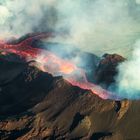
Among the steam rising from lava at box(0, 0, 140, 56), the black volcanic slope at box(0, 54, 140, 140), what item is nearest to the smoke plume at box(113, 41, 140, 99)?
the black volcanic slope at box(0, 54, 140, 140)

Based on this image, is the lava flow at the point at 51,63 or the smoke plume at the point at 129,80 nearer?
the smoke plume at the point at 129,80

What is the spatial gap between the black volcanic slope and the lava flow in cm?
338

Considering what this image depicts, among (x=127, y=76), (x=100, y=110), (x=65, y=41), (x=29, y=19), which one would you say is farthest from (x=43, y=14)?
(x=100, y=110)

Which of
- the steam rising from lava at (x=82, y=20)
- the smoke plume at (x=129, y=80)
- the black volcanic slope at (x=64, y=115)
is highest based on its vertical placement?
the steam rising from lava at (x=82, y=20)

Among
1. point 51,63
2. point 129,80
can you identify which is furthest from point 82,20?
point 129,80

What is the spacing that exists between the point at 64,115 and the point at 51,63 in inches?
620

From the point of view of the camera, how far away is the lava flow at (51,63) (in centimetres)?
4591

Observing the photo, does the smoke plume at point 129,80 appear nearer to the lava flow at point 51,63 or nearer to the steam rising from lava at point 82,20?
the lava flow at point 51,63

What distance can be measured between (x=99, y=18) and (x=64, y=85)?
36636mm

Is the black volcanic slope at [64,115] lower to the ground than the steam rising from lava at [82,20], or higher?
lower

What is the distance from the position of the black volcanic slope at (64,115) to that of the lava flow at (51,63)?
3.38 m

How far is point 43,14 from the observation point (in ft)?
260

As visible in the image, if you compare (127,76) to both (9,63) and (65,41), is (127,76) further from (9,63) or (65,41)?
(65,41)

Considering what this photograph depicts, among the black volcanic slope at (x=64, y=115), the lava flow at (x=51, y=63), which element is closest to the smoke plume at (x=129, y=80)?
the lava flow at (x=51, y=63)
